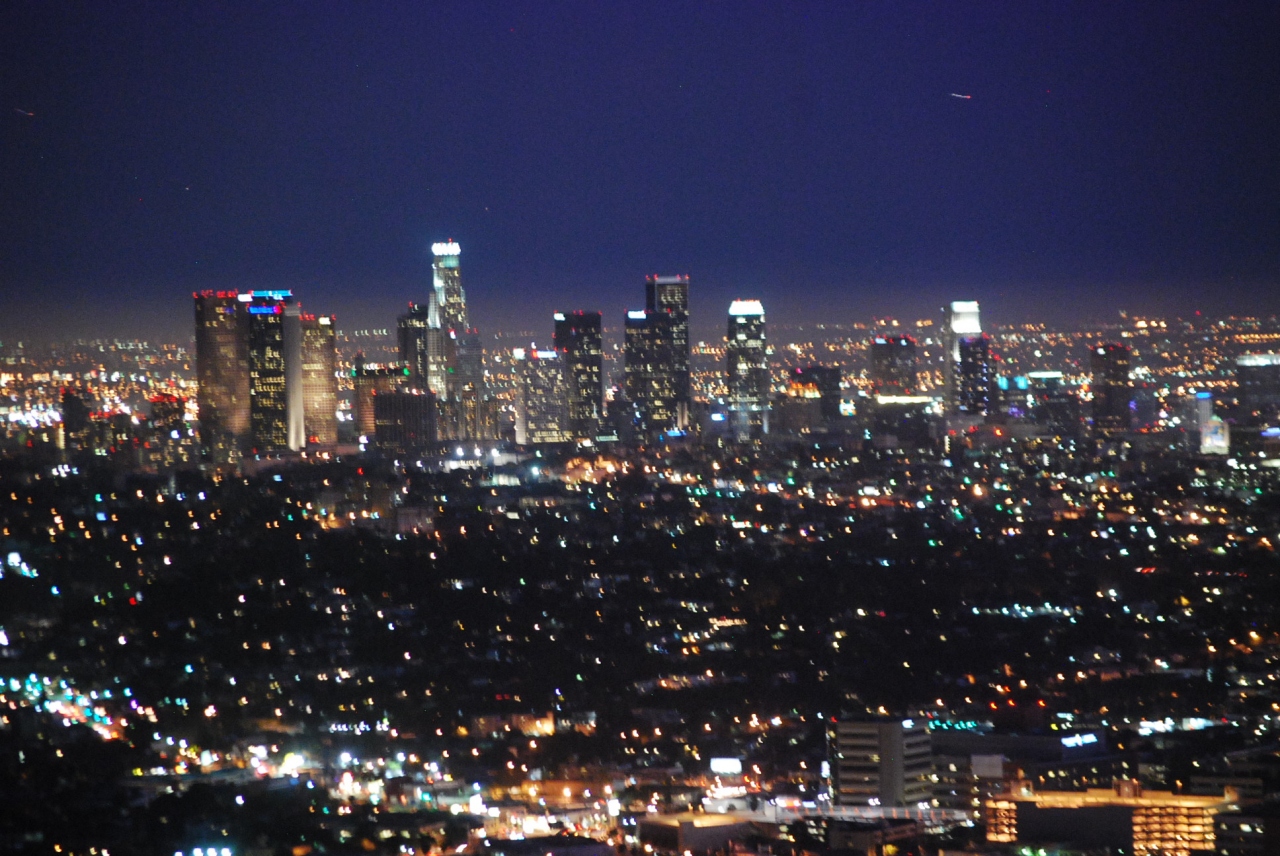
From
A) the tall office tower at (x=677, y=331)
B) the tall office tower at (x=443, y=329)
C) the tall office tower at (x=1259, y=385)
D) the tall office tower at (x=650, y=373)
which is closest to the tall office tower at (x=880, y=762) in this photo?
the tall office tower at (x=1259, y=385)

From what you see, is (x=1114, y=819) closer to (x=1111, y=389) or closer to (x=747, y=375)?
(x=1111, y=389)

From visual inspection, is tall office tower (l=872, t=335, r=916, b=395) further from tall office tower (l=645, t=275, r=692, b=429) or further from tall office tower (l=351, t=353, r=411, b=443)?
tall office tower (l=351, t=353, r=411, b=443)

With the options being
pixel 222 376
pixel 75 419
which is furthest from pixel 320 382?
pixel 75 419

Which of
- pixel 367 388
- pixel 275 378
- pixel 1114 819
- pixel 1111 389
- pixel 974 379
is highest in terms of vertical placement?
pixel 275 378

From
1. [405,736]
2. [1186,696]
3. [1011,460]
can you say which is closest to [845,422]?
[1011,460]

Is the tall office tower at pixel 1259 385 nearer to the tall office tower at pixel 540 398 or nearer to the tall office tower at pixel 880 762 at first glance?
the tall office tower at pixel 880 762

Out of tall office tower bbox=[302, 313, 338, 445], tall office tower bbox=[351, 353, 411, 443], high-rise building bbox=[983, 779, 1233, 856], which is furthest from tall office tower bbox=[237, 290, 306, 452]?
high-rise building bbox=[983, 779, 1233, 856]
